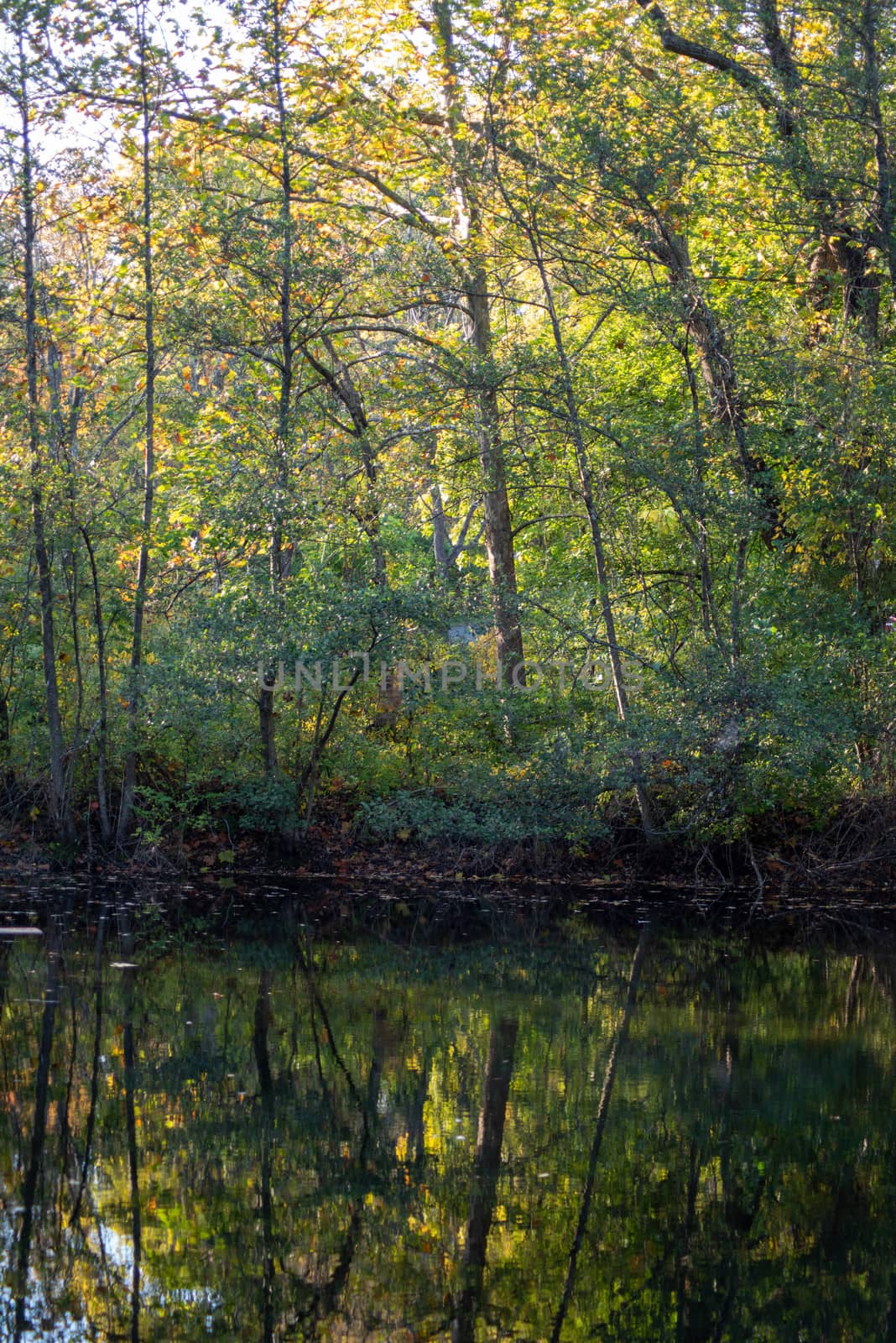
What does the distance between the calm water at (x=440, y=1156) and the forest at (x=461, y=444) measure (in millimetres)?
5254

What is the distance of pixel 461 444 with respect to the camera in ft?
55.9

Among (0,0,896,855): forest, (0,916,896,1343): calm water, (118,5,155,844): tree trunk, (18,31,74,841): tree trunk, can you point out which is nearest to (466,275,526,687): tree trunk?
(0,0,896,855): forest

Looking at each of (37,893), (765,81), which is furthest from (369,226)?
(37,893)

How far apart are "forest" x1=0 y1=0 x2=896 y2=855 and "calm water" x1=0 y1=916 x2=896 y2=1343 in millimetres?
5254

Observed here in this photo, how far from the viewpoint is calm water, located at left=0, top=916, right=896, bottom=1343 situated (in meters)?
4.39

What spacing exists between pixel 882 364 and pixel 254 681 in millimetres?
7576

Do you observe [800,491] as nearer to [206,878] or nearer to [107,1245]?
[206,878]

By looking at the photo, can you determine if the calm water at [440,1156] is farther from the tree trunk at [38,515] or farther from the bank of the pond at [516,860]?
the tree trunk at [38,515]

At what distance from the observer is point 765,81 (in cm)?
1548

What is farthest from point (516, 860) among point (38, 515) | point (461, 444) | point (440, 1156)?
point (440, 1156)

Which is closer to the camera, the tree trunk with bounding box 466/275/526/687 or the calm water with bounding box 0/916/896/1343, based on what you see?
the calm water with bounding box 0/916/896/1343

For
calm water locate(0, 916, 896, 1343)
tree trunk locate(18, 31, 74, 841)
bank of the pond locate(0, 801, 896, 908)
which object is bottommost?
calm water locate(0, 916, 896, 1343)

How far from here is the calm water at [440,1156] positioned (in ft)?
14.4

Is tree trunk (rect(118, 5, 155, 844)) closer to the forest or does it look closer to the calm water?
the forest
